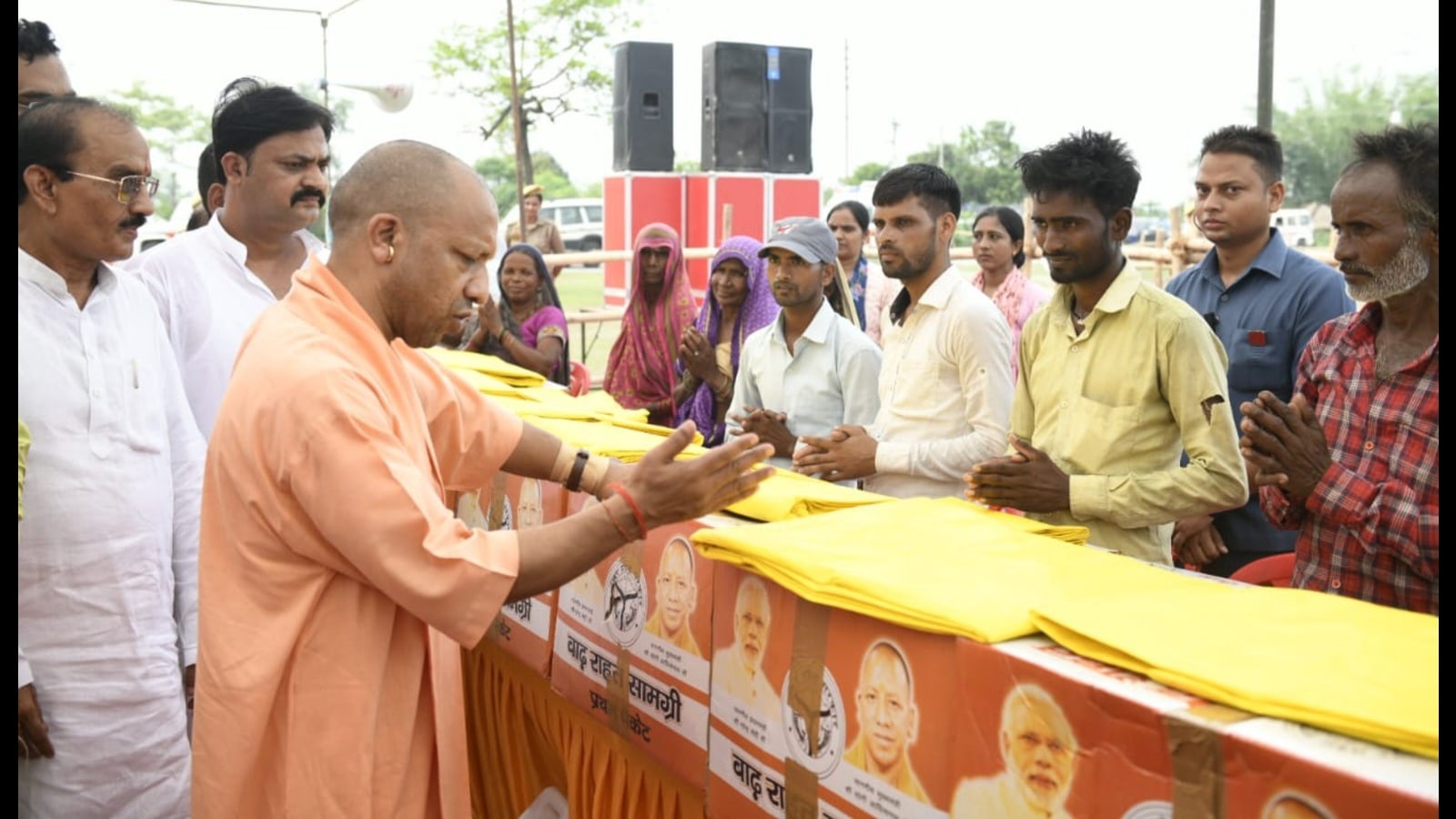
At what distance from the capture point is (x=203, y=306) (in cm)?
Answer: 301

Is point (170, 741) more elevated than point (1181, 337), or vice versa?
point (1181, 337)

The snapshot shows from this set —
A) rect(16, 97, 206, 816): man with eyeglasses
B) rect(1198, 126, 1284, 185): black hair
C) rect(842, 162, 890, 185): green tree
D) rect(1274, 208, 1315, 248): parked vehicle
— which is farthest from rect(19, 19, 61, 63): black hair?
rect(842, 162, 890, 185): green tree

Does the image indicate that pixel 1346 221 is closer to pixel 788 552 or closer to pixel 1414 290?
pixel 1414 290

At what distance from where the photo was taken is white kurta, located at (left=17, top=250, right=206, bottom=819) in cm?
224

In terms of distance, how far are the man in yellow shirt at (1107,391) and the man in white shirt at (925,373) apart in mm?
194

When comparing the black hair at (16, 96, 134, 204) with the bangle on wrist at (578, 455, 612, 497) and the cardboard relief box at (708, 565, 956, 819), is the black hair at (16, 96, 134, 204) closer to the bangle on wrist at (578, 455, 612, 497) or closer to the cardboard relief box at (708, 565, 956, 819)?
the bangle on wrist at (578, 455, 612, 497)

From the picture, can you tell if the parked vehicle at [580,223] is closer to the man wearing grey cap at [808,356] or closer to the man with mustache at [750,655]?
the man wearing grey cap at [808,356]

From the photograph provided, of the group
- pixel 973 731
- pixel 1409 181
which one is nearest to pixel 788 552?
pixel 973 731

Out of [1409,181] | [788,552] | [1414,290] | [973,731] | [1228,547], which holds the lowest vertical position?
[1228,547]

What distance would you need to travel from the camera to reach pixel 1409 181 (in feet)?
6.88

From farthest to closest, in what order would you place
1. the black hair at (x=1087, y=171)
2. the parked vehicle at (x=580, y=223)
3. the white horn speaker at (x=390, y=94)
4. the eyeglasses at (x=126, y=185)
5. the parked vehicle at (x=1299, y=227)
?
the parked vehicle at (x=580, y=223)
the parked vehicle at (x=1299, y=227)
the white horn speaker at (x=390, y=94)
the black hair at (x=1087, y=171)
the eyeglasses at (x=126, y=185)

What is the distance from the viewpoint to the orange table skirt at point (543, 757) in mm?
2176

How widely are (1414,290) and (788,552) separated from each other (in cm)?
124

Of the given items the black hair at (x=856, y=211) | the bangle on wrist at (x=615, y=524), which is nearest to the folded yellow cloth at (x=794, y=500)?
the bangle on wrist at (x=615, y=524)
